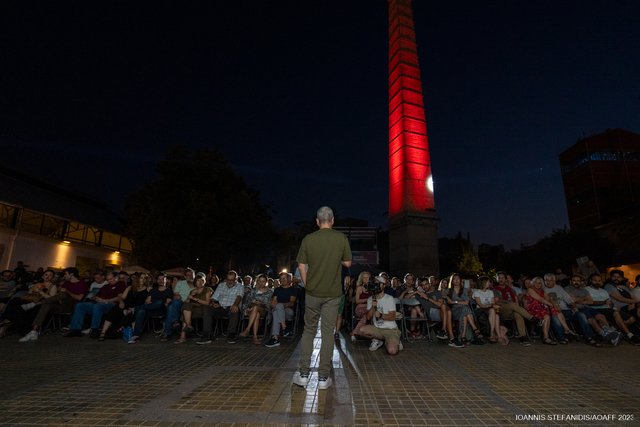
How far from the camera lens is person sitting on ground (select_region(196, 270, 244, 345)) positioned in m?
7.42

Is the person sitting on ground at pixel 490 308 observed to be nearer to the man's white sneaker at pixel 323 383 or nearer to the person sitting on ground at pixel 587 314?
the person sitting on ground at pixel 587 314

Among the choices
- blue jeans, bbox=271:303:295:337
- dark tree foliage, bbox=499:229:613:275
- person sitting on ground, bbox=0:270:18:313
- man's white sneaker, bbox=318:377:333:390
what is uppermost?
dark tree foliage, bbox=499:229:613:275

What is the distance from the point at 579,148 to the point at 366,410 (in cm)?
6149

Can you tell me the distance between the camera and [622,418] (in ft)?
9.87

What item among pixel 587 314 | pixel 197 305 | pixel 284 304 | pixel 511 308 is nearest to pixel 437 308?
pixel 511 308

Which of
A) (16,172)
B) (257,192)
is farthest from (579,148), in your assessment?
(16,172)

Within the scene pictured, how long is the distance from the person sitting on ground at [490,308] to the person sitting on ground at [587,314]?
180 centimetres

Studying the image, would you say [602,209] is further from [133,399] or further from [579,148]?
[133,399]

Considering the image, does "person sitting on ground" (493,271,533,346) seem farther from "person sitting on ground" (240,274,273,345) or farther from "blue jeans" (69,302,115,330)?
"blue jeans" (69,302,115,330)

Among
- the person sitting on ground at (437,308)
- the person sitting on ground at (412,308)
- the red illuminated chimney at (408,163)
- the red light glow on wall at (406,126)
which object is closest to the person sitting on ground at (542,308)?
the person sitting on ground at (437,308)

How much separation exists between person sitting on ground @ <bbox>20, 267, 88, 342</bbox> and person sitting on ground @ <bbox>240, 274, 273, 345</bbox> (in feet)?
14.7

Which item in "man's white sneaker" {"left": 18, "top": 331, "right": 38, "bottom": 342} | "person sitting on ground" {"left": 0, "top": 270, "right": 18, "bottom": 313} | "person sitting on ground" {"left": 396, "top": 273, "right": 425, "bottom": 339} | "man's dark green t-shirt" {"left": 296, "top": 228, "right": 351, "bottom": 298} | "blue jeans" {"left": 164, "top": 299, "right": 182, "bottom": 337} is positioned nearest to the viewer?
"man's dark green t-shirt" {"left": 296, "top": 228, "right": 351, "bottom": 298}

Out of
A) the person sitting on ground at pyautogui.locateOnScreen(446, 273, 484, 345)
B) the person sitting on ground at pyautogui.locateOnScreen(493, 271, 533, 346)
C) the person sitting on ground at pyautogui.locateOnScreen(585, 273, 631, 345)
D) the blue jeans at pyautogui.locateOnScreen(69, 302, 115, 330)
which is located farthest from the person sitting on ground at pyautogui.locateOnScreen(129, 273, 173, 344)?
the person sitting on ground at pyautogui.locateOnScreen(585, 273, 631, 345)

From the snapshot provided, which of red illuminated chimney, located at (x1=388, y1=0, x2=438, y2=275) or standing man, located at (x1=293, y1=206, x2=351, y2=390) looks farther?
red illuminated chimney, located at (x1=388, y1=0, x2=438, y2=275)
